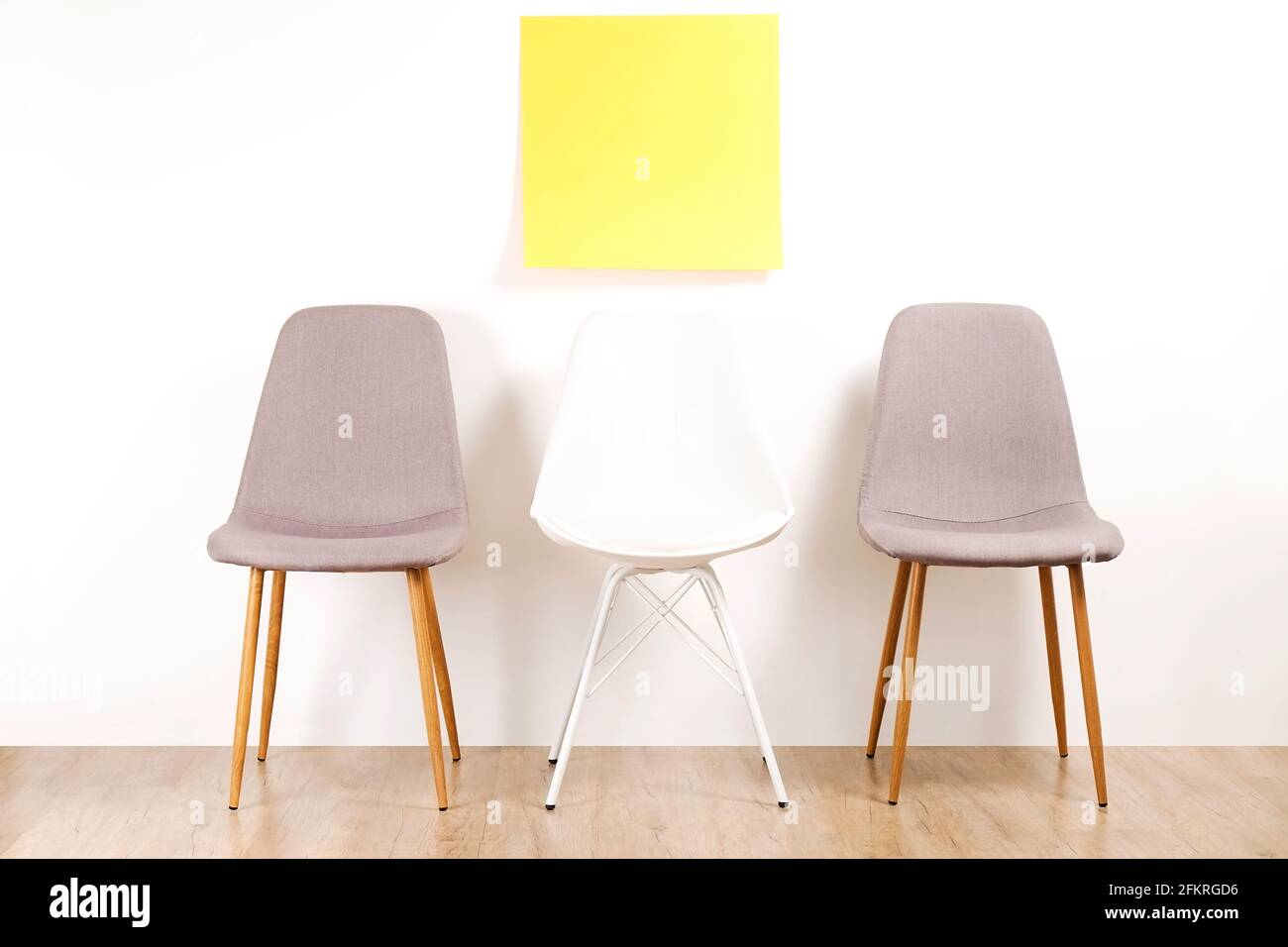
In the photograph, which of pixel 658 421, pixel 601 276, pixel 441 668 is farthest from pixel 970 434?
pixel 441 668

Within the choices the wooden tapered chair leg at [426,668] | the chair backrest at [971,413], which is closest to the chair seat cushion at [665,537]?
the wooden tapered chair leg at [426,668]

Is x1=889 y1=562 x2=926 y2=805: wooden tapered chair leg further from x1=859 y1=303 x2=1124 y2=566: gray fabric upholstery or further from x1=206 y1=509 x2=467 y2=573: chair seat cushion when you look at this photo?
x1=206 y1=509 x2=467 y2=573: chair seat cushion

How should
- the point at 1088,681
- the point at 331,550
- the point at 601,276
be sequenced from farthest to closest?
the point at 601,276 → the point at 1088,681 → the point at 331,550

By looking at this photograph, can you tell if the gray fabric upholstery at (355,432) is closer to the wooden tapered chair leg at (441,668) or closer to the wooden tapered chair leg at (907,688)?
the wooden tapered chair leg at (441,668)

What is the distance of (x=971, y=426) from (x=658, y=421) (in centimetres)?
66

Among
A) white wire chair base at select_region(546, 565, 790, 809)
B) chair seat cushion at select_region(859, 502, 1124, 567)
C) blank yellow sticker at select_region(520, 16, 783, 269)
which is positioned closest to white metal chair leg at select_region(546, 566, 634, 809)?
white wire chair base at select_region(546, 565, 790, 809)

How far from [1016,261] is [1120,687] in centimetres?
99

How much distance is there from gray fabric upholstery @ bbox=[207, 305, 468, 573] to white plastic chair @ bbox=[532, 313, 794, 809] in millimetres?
260

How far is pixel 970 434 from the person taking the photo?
241 cm

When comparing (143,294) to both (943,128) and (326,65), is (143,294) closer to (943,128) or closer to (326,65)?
(326,65)

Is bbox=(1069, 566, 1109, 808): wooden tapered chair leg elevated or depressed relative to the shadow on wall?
depressed

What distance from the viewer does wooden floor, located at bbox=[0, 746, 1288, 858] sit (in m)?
1.99

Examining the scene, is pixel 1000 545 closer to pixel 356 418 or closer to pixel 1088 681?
pixel 1088 681
